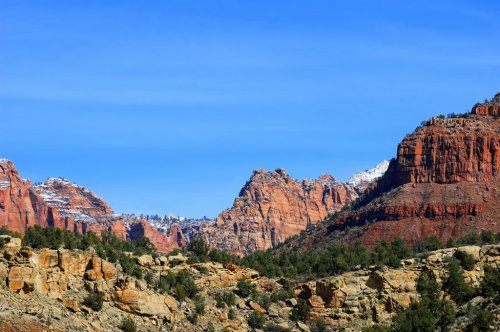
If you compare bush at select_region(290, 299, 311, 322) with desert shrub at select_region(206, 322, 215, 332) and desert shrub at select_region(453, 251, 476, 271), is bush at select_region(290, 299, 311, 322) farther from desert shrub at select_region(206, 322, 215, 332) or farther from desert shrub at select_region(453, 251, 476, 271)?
desert shrub at select_region(453, 251, 476, 271)

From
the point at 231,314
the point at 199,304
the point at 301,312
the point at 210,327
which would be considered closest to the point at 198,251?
the point at 301,312

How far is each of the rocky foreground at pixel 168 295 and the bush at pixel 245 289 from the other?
91 centimetres

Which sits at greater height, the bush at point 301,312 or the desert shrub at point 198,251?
the desert shrub at point 198,251

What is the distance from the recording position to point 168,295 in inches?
5310

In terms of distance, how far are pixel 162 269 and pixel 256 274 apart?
12.6 meters

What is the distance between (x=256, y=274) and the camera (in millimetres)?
149625

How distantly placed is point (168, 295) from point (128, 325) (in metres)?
12.8

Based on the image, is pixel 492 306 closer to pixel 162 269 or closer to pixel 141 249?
pixel 162 269

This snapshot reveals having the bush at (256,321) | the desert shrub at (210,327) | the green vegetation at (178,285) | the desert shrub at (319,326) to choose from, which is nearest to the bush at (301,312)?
the desert shrub at (319,326)

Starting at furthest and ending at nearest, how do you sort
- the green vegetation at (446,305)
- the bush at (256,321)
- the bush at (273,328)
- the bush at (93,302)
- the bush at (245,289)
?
1. the bush at (245,289)
2. the bush at (256,321)
3. the bush at (273,328)
4. the bush at (93,302)
5. the green vegetation at (446,305)

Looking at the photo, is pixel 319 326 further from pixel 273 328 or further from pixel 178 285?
pixel 178 285

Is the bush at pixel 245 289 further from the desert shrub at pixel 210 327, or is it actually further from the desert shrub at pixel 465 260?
the desert shrub at pixel 465 260

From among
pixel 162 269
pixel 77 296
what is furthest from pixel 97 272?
pixel 162 269

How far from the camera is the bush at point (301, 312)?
14138 centimetres
